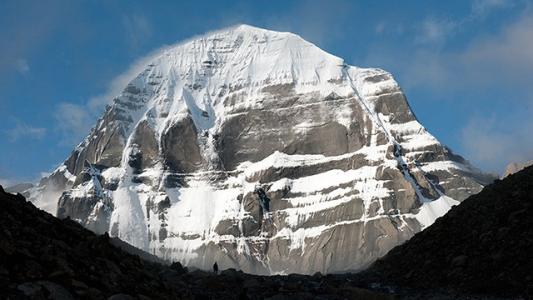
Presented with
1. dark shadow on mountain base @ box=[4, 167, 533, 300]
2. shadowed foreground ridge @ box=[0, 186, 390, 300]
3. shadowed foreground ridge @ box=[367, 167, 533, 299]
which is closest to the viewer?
shadowed foreground ridge @ box=[0, 186, 390, 300]

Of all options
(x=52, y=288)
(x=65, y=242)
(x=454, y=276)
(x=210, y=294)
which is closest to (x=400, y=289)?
(x=454, y=276)

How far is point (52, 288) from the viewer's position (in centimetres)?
1820

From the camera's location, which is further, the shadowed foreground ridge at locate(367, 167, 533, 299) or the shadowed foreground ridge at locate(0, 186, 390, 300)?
the shadowed foreground ridge at locate(367, 167, 533, 299)

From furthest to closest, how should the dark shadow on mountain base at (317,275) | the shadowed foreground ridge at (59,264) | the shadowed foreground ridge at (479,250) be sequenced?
the shadowed foreground ridge at (479,250) → the dark shadow on mountain base at (317,275) → the shadowed foreground ridge at (59,264)

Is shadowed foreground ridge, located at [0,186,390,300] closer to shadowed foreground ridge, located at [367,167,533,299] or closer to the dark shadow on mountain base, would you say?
the dark shadow on mountain base

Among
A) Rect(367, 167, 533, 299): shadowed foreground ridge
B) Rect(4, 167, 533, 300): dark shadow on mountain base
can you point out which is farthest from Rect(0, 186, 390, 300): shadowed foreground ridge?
Rect(367, 167, 533, 299): shadowed foreground ridge

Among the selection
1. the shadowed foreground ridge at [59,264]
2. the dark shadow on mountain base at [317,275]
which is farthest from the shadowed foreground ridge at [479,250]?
the shadowed foreground ridge at [59,264]

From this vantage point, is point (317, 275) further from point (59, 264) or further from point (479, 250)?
point (59, 264)

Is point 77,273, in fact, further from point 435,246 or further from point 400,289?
point 435,246

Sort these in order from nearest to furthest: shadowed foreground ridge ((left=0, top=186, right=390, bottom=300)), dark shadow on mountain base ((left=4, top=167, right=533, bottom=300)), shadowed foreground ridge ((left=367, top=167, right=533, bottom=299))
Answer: shadowed foreground ridge ((left=0, top=186, right=390, bottom=300)), dark shadow on mountain base ((left=4, top=167, right=533, bottom=300)), shadowed foreground ridge ((left=367, top=167, right=533, bottom=299))

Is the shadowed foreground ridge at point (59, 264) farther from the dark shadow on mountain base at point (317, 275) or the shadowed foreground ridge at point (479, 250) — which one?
the shadowed foreground ridge at point (479, 250)

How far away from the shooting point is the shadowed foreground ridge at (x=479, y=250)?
105 feet

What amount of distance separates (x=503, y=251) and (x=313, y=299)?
9365 mm

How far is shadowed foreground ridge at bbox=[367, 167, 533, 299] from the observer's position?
32.0 m
